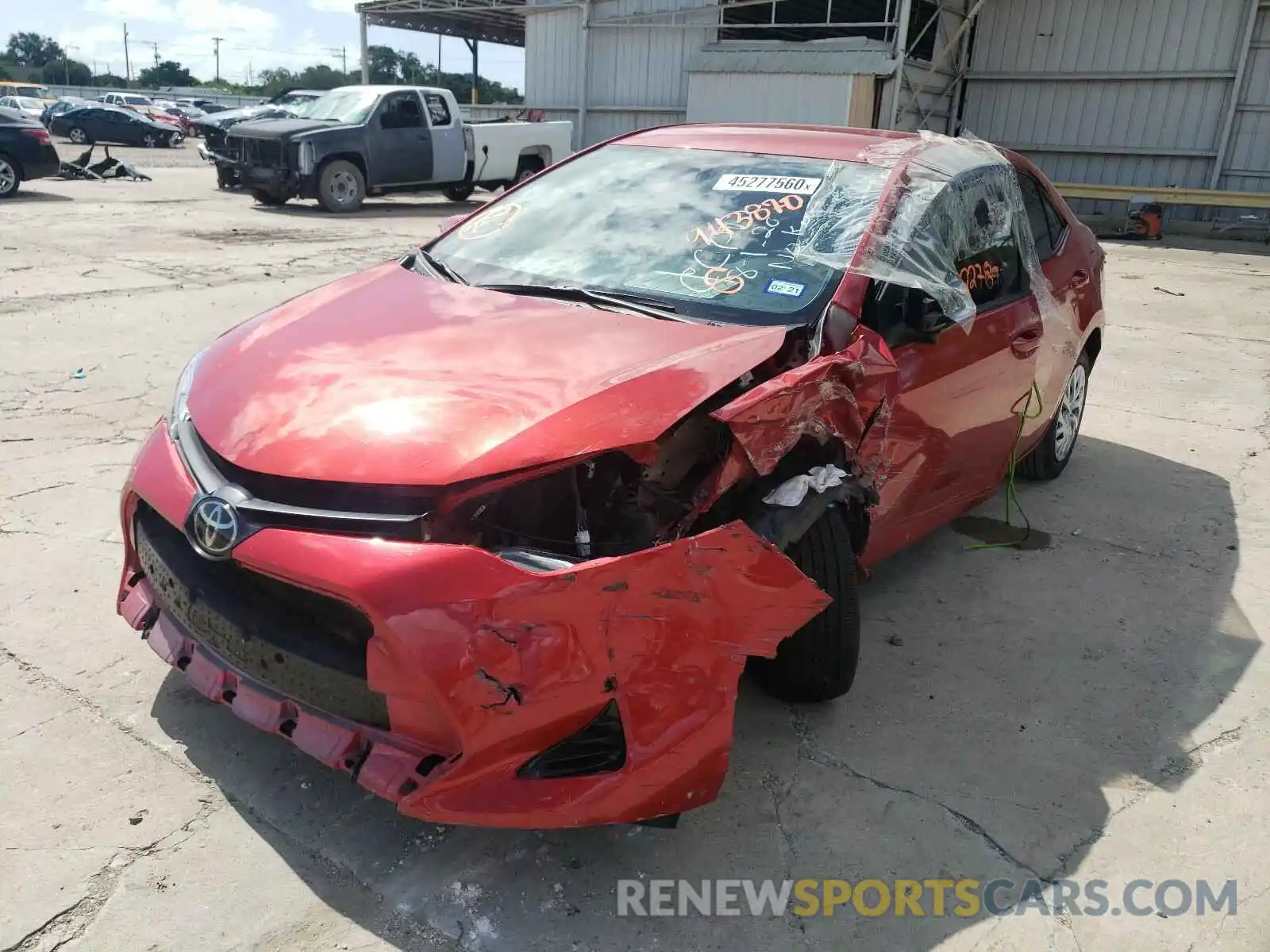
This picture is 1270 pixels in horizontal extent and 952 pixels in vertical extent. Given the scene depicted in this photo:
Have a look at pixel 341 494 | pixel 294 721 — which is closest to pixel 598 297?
pixel 341 494

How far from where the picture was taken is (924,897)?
229 centimetres

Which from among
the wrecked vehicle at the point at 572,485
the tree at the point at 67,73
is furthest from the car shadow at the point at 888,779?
the tree at the point at 67,73

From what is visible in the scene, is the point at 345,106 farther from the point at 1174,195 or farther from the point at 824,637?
the point at 824,637

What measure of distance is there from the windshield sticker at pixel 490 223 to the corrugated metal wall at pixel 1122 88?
715 inches

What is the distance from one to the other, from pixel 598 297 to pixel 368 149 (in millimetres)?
13306

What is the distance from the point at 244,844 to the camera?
2297mm

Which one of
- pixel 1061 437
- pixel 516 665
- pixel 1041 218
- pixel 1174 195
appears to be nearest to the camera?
pixel 516 665

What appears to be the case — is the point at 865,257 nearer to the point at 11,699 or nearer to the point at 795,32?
the point at 11,699

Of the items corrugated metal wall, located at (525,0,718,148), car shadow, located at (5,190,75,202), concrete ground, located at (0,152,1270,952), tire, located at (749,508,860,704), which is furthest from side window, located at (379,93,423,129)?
tire, located at (749,508,860,704)

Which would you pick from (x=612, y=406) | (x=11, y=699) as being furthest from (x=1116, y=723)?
(x=11, y=699)

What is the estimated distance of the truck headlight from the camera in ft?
8.45

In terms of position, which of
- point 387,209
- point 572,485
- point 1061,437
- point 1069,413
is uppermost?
point 572,485

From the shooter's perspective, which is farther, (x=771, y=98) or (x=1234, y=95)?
(x=771, y=98)

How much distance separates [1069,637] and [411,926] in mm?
2525
